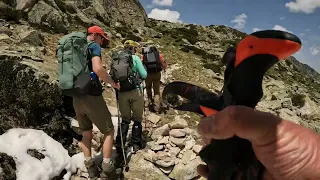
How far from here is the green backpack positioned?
14.9 ft

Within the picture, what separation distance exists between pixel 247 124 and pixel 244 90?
0.18 meters

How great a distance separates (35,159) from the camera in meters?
5.05

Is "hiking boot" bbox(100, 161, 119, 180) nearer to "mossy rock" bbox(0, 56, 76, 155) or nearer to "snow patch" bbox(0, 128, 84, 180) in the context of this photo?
"snow patch" bbox(0, 128, 84, 180)

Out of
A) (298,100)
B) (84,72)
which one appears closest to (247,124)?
(84,72)

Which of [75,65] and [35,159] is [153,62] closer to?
[75,65]

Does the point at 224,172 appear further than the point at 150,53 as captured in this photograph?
No

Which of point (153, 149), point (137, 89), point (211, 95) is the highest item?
point (211, 95)

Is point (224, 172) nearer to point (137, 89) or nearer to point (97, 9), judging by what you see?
point (137, 89)

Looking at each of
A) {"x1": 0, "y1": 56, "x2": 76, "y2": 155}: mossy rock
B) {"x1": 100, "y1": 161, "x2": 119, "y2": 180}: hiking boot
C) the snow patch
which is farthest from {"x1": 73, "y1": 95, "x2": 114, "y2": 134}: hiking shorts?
{"x1": 0, "y1": 56, "x2": 76, "y2": 155}: mossy rock

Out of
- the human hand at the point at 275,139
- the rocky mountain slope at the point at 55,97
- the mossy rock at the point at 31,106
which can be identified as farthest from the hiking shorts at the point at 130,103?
the human hand at the point at 275,139

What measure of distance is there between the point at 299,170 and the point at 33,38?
1274cm

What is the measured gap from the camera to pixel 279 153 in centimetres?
121

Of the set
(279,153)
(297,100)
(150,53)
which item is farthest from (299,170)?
(297,100)

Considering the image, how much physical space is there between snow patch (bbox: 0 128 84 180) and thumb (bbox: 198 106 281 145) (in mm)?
4310
